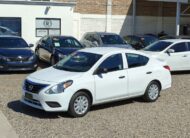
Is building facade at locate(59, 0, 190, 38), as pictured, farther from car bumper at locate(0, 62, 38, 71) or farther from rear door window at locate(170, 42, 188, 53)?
car bumper at locate(0, 62, 38, 71)

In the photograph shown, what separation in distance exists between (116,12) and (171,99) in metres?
20.0

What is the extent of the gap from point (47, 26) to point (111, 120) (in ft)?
56.2

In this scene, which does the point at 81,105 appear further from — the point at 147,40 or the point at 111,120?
the point at 147,40

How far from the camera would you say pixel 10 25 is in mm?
24781

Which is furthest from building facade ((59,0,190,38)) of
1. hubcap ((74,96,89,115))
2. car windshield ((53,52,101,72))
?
hubcap ((74,96,89,115))

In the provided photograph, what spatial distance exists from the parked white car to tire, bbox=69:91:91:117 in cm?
782

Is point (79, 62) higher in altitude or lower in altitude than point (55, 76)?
higher

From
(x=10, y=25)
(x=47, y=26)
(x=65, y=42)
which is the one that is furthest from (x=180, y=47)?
(x=10, y=25)

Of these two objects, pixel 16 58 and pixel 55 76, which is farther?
pixel 16 58

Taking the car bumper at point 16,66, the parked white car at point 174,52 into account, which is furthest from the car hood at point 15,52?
the parked white car at point 174,52

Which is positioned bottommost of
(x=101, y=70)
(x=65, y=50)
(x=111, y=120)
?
(x=111, y=120)

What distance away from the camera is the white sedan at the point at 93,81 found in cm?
934

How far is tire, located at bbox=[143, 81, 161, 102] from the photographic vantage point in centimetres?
1136

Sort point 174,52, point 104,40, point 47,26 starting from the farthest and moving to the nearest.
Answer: point 47,26, point 104,40, point 174,52
